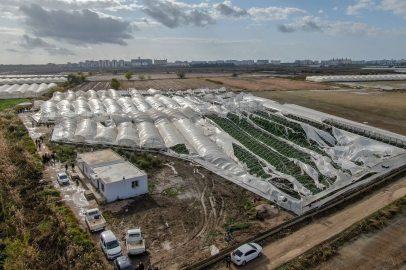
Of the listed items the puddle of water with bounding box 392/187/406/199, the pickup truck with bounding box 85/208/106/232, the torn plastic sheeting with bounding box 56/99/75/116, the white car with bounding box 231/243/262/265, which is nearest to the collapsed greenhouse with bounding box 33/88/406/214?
the torn plastic sheeting with bounding box 56/99/75/116

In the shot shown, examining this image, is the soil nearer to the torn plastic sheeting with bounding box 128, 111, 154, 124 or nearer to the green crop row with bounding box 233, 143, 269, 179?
the green crop row with bounding box 233, 143, 269, 179

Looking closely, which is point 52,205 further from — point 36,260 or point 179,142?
point 179,142

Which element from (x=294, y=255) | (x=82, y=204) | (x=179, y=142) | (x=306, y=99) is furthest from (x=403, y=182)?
(x=306, y=99)

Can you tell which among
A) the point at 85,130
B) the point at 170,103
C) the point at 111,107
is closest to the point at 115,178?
the point at 85,130

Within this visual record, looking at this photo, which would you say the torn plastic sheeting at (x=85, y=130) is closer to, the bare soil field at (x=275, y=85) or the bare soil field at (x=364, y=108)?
the bare soil field at (x=364, y=108)

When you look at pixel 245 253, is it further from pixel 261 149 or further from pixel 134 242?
pixel 261 149
